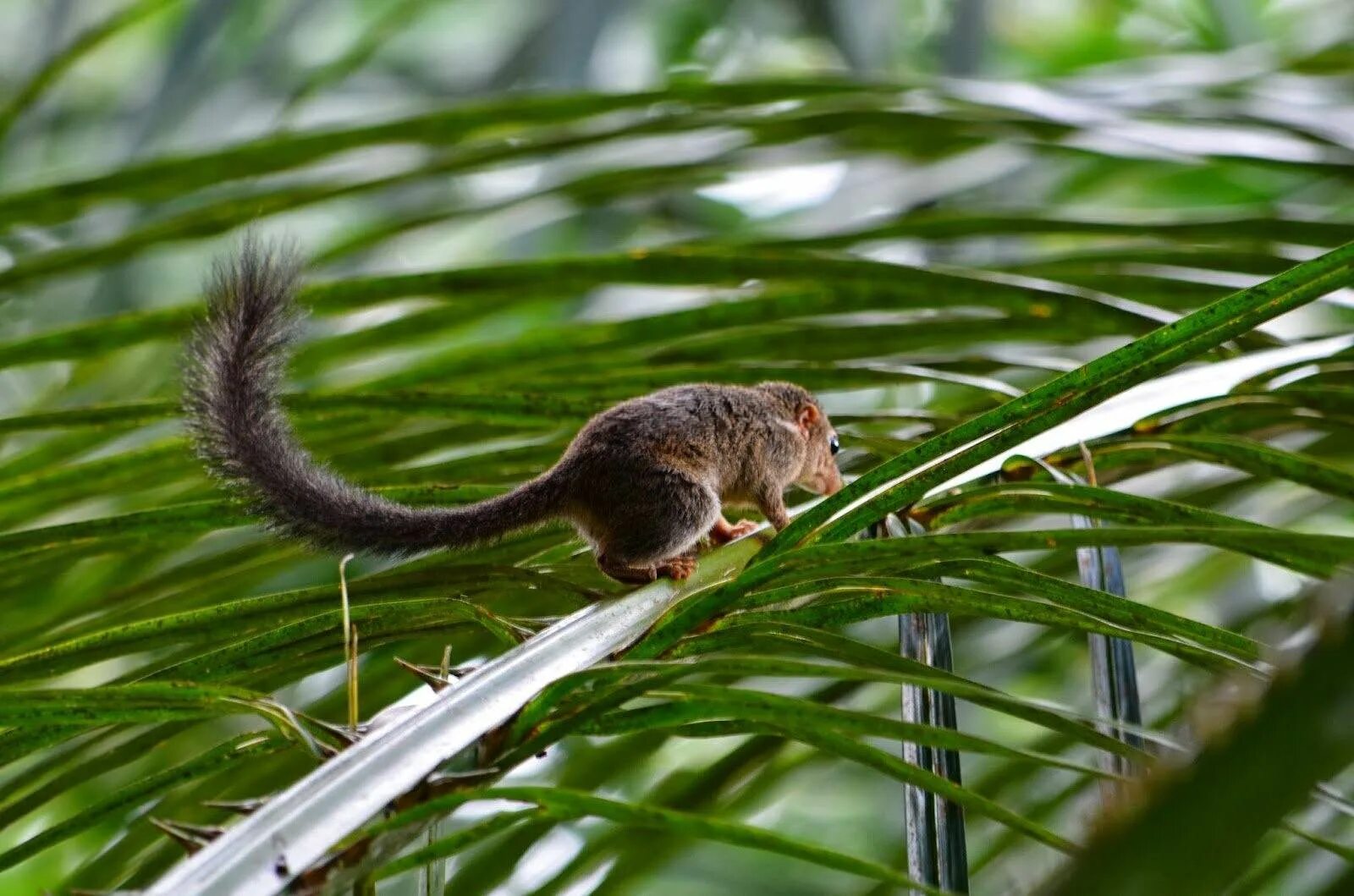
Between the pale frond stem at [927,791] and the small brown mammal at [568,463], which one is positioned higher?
the small brown mammal at [568,463]

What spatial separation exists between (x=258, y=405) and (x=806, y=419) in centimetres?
136

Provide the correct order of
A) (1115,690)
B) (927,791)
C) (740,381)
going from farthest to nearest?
(740,381) < (1115,690) < (927,791)

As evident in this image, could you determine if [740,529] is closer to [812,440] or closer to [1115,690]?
[812,440]

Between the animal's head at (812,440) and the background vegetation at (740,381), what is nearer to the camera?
the background vegetation at (740,381)

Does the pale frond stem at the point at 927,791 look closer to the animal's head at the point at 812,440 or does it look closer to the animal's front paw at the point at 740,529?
the animal's front paw at the point at 740,529

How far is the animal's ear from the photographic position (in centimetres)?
290

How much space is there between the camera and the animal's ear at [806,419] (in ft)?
9.51

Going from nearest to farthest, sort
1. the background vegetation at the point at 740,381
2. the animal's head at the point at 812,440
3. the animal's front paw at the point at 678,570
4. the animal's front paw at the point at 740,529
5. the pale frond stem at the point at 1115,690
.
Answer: the background vegetation at the point at 740,381, the pale frond stem at the point at 1115,690, the animal's front paw at the point at 678,570, the animal's front paw at the point at 740,529, the animal's head at the point at 812,440

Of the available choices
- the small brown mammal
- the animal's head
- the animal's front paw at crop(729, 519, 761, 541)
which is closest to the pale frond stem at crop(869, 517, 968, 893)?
the small brown mammal

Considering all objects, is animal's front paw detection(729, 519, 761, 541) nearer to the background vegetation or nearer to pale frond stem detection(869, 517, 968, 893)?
the background vegetation

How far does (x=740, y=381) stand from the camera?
232cm

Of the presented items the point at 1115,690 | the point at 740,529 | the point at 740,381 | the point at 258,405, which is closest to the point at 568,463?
the point at 740,381

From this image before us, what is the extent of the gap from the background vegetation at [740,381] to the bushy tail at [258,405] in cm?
7

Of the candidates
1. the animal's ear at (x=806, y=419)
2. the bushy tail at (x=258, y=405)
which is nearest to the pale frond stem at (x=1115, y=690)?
the bushy tail at (x=258, y=405)
